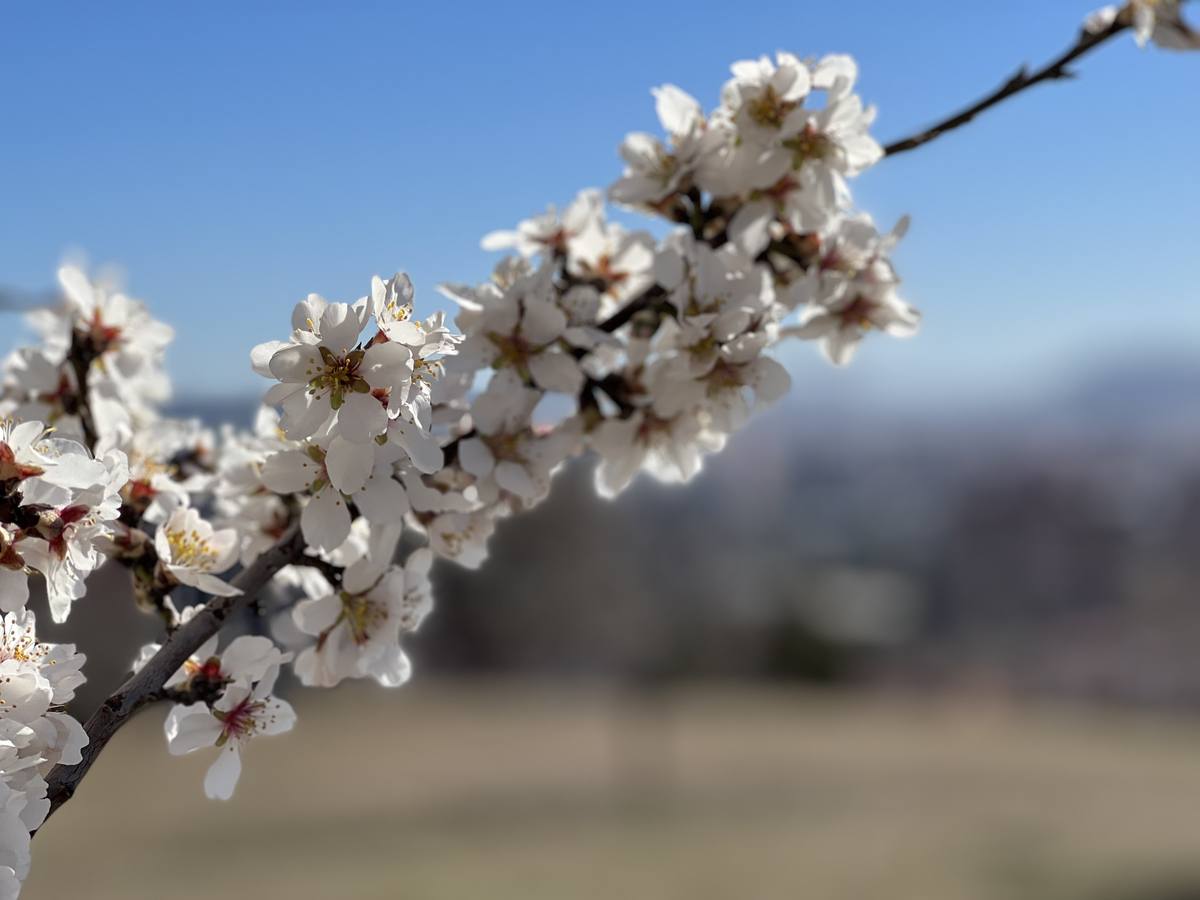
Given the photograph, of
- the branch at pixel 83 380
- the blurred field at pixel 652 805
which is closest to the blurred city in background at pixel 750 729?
the blurred field at pixel 652 805

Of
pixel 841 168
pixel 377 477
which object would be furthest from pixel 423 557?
pixel 841 168

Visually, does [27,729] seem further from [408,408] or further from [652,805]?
[652,805]

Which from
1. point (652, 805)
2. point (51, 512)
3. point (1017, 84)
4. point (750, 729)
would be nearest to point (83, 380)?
point (51, 512)

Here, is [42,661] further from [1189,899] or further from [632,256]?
[1189,899]

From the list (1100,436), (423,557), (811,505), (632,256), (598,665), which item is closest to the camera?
(423,557)

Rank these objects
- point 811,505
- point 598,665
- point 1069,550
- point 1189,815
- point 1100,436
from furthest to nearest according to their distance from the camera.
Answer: point 1100,436, point 811,505, point 1069,550, point 598,665, point 1189,815

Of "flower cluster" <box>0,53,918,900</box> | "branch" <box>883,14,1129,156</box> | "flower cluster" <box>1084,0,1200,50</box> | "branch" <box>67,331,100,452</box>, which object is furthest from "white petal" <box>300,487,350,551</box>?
"flower cluster" <box>1084,0,1200,50</box>
